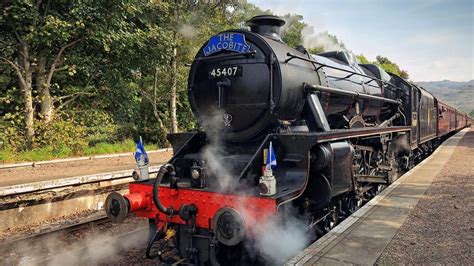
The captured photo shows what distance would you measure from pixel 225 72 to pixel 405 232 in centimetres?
314

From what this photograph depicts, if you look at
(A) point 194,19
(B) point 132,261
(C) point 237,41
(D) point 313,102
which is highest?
(A) point 194,19

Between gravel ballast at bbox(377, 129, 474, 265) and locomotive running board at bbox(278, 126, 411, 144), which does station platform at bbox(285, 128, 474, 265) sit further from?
locomotive running board at bbox(278, 126, 411, 144)

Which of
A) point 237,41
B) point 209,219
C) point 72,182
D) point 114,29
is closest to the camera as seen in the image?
point 209,219

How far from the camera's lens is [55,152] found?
39.7ft

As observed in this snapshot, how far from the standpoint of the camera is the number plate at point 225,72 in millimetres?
4832

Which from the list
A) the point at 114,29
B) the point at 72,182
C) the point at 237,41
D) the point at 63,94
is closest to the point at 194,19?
the point at 114,29

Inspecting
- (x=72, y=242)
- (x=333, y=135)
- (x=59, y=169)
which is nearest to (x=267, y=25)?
(x=333, y=135)

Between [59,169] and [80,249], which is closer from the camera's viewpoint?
[80,249]

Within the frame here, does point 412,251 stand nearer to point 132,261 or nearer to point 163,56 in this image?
point 132,261

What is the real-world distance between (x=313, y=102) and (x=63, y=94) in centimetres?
1153

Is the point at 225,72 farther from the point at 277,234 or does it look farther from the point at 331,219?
the point at 331,219

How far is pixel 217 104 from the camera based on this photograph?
5.07m

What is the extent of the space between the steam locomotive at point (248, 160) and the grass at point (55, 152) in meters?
7.71

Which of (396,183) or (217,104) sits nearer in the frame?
(217,104)
